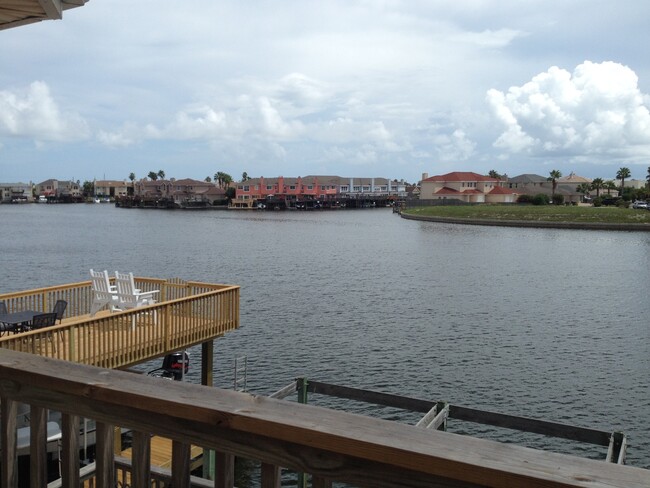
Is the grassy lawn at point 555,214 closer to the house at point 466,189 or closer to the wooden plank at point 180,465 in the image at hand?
the house at point 466,189

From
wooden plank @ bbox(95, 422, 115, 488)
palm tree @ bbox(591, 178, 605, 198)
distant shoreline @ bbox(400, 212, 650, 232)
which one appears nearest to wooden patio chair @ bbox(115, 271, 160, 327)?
Answer: wooden plank @ bbox(95, 422, 115, 488)

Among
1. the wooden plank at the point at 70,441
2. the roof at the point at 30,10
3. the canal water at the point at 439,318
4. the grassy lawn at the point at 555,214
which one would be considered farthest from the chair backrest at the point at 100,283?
the grassy lawn at the point at 555,214

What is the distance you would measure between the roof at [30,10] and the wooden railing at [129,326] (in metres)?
6.12

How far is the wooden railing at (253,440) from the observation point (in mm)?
1664

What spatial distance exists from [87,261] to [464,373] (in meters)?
43.2

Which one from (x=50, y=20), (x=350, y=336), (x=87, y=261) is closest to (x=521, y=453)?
(x=50, y=20)

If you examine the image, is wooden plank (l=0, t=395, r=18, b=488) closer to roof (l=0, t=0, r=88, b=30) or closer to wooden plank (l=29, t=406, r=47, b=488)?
wooden plank (l=29, t=406, r=47, b=488)

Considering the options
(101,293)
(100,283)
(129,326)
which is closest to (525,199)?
(100,283)

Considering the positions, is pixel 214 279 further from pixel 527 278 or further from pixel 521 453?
pixel 521 453

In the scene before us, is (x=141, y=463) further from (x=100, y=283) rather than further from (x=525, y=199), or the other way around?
(x=525, y=199)

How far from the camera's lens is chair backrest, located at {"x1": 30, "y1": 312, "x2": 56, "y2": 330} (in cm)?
1296

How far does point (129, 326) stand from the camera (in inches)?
508

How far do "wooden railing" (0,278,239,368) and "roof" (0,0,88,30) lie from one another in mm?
6121

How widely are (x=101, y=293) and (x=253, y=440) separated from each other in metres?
14.3
